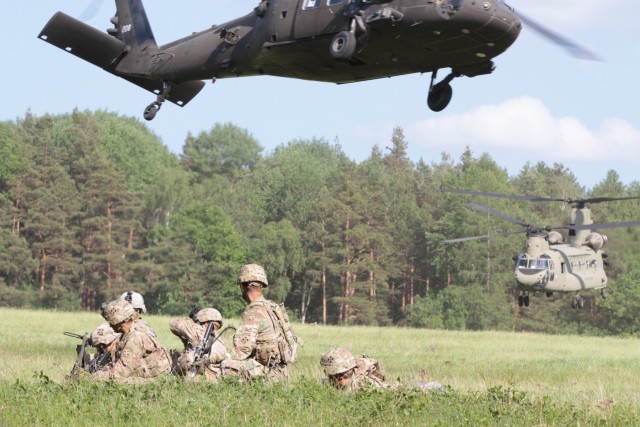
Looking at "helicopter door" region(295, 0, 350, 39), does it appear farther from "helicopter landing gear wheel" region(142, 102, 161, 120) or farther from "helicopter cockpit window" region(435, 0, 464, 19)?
"helicopter landing gear wheel" region(142, 102, 161, 120)

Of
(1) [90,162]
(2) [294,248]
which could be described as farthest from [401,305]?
(1) [90,162]

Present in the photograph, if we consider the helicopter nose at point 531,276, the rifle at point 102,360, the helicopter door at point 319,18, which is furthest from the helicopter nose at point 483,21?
the helicopter nose at point 531,276

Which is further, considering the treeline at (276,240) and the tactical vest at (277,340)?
the treeline at (276,240)

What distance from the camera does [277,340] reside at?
11.4m

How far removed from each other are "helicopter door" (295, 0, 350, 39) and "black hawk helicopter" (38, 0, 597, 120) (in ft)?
0.05

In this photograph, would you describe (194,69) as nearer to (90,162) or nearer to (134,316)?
(134,316)

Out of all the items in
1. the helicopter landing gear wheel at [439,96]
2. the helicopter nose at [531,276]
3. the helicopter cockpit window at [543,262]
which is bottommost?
the helicopter nose at [531,276]

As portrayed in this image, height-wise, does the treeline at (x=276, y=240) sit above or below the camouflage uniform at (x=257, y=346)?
above

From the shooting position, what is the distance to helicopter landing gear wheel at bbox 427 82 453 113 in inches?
728

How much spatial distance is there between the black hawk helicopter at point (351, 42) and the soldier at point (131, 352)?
6.44m

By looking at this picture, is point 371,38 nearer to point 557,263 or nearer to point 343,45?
point 343,45

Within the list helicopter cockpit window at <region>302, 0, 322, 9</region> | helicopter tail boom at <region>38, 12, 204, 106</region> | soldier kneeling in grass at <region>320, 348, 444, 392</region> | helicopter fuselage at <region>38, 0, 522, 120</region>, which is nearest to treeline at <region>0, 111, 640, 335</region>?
helicopter tail boom at <region>38, 12, 204, 106</region>

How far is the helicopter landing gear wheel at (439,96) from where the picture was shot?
60.6 ft

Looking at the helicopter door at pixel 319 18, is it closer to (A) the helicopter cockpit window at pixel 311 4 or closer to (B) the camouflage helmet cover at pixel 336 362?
(A) the helicopter cockpit window at pixel 311 4
